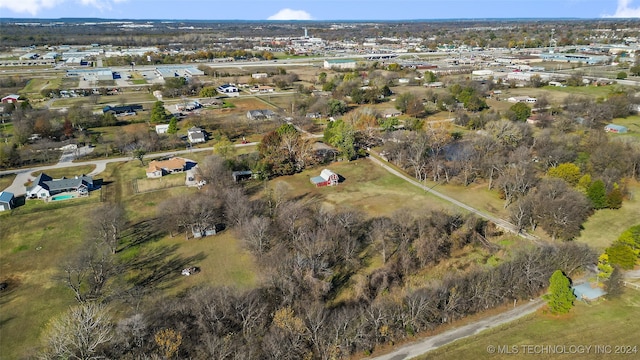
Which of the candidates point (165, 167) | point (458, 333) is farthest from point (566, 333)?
point (165, 167)

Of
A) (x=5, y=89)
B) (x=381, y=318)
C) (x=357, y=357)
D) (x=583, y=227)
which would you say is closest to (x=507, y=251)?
(x=583, y=227)

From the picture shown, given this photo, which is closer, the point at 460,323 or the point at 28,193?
the point at 460,323

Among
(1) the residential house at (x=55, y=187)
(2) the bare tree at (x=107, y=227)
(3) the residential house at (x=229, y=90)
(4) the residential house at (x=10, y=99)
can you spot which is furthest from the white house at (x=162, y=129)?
(4) the residential house at (x=10, y=99)

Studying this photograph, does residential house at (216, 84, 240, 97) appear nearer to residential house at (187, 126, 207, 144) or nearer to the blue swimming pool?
residential house at (187, 126, 207, 144)

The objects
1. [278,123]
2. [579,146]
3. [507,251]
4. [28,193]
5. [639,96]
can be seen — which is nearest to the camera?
[507,251]

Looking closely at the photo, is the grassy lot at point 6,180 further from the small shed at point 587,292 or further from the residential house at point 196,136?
the small shed at point 587,292

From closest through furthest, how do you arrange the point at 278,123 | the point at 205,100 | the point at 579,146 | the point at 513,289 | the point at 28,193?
the point at 513,289 → the point at 28,193 → the point at 579,146 → the point at 278,123 → the point at 205,100

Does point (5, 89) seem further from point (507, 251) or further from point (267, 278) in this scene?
point (507, 251)

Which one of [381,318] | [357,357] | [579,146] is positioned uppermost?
[579,146]
